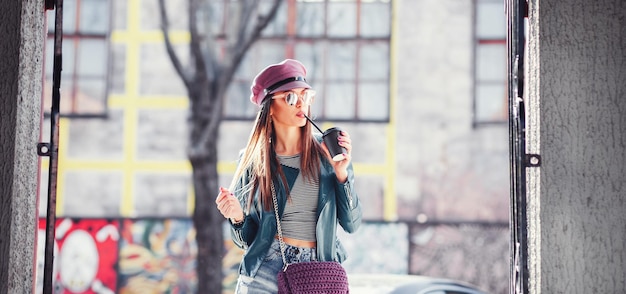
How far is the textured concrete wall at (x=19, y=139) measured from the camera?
3.07 m

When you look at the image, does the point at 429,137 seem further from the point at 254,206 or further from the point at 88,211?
Answer: the point at 254,206

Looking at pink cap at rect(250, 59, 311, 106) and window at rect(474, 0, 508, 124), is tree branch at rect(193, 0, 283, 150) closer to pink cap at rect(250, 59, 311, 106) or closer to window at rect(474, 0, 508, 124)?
window at rect(474, 0, 508, 124)

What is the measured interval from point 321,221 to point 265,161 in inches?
13.7

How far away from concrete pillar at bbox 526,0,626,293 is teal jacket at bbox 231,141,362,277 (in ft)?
2.42

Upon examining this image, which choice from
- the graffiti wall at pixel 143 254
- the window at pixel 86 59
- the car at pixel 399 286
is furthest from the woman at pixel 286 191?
the window at pixel 86 59

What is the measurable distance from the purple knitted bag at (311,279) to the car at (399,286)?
7.67 feet

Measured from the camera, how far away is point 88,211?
12.0 m

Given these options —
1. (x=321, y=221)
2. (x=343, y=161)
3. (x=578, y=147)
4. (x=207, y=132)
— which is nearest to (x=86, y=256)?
(x=207, y=132)

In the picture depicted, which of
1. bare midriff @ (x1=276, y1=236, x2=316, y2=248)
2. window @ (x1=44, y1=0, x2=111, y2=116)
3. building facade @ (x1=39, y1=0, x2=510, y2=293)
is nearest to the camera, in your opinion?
bare midriff @ (x1=276, y1=236, x2=316, y2=248)

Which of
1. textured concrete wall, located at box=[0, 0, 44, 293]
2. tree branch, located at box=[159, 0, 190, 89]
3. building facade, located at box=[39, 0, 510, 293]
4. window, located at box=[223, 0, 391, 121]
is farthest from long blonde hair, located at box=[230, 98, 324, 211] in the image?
window, located at box=[223, 0, 391, 121]

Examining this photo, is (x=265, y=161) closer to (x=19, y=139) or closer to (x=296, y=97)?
(x=296, y=97)

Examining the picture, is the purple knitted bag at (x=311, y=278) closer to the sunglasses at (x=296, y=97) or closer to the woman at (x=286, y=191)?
the woman at (x=286, y=191)

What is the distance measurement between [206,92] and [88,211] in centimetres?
294

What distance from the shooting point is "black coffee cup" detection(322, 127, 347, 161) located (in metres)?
3.10
